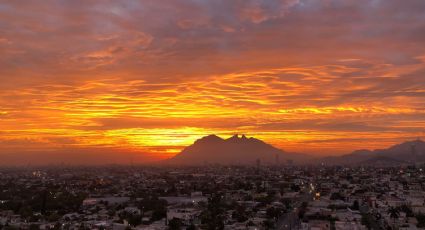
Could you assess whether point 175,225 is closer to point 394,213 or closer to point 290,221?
point 290,221

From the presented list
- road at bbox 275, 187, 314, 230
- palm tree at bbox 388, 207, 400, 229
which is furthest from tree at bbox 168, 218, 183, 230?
palm tree at bbox 388, 207, 400, 229

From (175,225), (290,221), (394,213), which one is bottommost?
(290,221)

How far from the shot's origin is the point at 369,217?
4191 centimetres

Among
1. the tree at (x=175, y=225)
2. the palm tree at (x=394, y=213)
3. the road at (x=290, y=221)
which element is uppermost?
the tree at (x=175, y=225)

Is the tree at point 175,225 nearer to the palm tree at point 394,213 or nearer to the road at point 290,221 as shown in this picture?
the road at point 290,221

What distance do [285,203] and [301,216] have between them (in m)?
10.5

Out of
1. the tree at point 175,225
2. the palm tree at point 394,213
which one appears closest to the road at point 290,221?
the tree at point 175,225

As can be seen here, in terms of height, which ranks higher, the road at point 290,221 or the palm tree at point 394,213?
the palm tree at point 394,213

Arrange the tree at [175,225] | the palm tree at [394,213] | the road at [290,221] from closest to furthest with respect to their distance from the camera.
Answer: the tree at [175,225], the road at [290,221], the palm tree at [394,213]

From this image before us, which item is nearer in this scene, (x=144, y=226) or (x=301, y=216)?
(x=144, y=226)

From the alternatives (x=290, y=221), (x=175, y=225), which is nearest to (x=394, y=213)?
(x=290, y=221)

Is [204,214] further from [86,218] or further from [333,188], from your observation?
[333,188]

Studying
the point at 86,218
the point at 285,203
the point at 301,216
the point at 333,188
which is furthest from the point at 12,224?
the point at 333,188

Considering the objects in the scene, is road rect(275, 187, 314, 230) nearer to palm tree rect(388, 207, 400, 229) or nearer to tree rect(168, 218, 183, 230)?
tree rect(168, 218, 183, 230)
